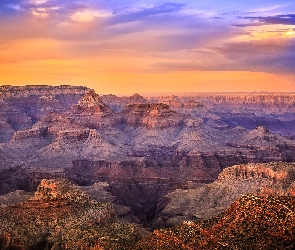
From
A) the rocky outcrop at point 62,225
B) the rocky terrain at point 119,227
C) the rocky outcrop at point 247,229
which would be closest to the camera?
the rocky outcrop at point 247,229

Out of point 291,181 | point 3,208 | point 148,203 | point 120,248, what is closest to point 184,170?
point 148,203

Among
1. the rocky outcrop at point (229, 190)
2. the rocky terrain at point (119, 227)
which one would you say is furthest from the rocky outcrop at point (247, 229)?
the rocky outcrop at point (229, 190)

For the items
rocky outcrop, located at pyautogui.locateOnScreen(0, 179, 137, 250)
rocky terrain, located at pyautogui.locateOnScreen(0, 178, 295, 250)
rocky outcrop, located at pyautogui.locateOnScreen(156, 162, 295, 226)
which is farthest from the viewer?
rocky outcrop, located at pyautogui.locateOnScreen(156, 162, 295, 226)

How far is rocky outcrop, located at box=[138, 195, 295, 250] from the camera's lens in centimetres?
4956

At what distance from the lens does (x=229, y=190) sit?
424 feet

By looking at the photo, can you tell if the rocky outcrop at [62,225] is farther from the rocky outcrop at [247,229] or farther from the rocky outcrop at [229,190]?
the rocky outcrop at [229,190]

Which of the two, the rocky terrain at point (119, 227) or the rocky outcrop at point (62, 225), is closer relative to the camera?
the rocky terrain at point (119, 227)

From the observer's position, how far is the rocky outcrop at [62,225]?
7444 cm

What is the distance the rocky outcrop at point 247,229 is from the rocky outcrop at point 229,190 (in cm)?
5304

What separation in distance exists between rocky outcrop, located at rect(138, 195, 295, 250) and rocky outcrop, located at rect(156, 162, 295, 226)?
53045 millimetres

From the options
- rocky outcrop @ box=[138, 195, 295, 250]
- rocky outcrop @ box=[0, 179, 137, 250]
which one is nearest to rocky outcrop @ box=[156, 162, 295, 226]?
rocky outcrop @ box=[0, 179, 137, 250]

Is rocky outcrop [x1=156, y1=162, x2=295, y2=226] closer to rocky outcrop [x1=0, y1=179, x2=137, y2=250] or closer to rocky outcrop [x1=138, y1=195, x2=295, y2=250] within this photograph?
rocky outcrop [x1=0, y1=179, x2=137, y2=250]

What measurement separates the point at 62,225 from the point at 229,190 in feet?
175

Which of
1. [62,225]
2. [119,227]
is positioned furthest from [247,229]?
[62,225]
